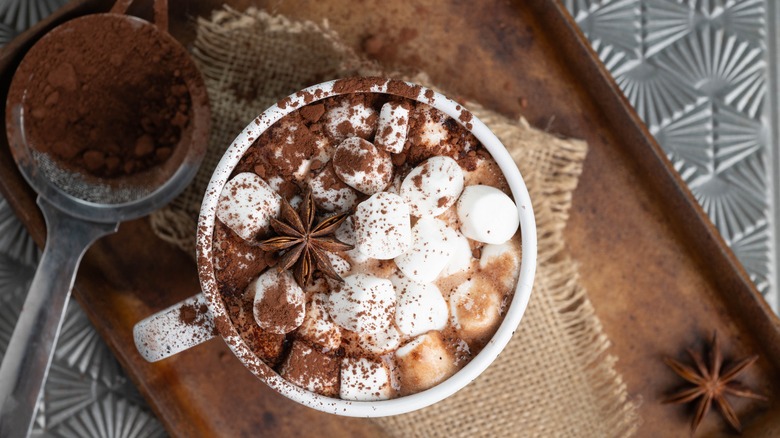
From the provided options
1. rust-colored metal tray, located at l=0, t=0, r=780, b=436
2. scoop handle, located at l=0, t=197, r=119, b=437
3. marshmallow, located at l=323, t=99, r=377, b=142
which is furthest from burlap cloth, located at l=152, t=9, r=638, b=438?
marshmallow, located at l=323, t=99, r=377, b=142

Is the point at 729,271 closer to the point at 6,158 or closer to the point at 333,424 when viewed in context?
the point at 333,424

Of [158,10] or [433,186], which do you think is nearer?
[433,186]

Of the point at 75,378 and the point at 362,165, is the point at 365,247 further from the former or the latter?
the point at 75,378

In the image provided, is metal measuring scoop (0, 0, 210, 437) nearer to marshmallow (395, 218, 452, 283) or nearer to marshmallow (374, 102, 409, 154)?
marshmallow (374, 102, 409, 154)

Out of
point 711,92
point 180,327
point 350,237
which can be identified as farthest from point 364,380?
point 711,92

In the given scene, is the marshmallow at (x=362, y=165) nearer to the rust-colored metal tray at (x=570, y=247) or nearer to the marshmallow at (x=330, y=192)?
the marshmallow at (x=330, y=192)
